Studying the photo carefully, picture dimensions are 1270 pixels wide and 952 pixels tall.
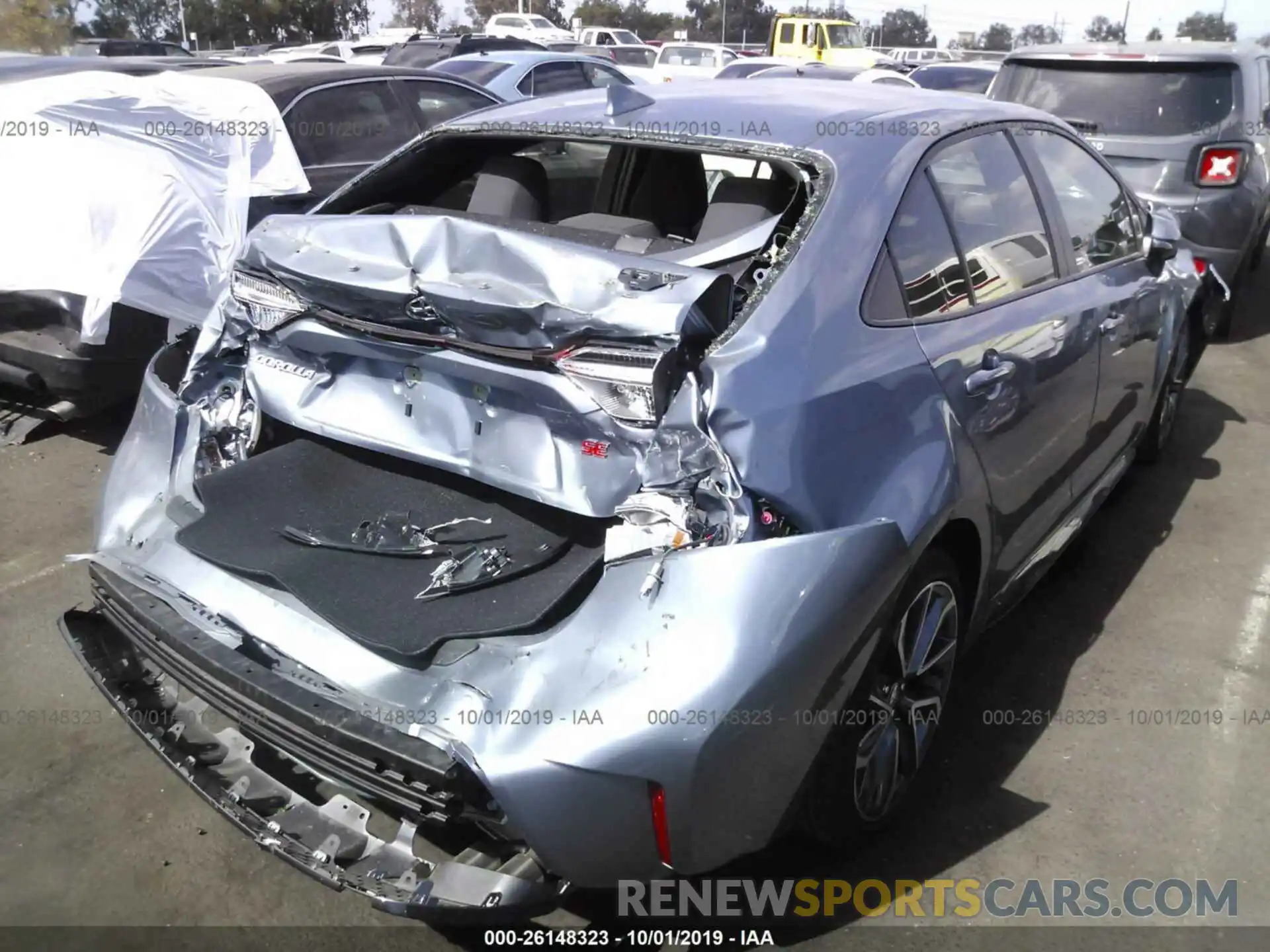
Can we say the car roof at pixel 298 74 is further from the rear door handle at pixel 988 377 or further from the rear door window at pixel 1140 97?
the rear door handle at pixel 988 377

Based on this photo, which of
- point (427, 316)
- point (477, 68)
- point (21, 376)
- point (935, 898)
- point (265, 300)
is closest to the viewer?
point (427, 316)

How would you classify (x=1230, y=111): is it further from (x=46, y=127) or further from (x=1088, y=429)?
(x=46, y=127)

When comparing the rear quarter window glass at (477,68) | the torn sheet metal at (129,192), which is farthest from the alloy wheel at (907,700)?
the rear quarter window glass at (477,68)

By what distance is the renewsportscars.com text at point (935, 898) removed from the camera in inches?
99.8

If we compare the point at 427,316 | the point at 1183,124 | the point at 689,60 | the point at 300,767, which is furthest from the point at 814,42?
the point at 300,767

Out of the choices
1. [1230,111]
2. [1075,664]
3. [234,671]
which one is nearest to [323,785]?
[234,671]

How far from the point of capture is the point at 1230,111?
22.6ft

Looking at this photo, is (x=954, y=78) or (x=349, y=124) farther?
(x=954, y=78)

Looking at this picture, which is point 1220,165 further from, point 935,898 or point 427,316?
point 427,316

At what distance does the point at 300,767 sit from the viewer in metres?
2.53

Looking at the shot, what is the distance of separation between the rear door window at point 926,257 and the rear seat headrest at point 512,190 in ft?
4.31

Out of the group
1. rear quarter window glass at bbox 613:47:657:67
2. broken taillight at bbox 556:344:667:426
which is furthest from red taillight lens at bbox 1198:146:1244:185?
rear quarter window glass at bbox 613:47:657:67

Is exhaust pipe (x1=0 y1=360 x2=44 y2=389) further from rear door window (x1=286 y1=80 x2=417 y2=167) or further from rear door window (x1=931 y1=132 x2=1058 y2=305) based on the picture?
rear door window (x1=931 y1=132 x2=1058 y2=305)

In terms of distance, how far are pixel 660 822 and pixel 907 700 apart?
0.96 m
